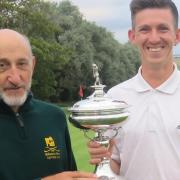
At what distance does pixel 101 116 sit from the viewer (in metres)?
2.98

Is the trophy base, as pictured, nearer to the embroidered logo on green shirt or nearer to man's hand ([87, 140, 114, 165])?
man's hand ([87, 140, 114, 165])

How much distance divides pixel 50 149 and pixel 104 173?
14.8 inches

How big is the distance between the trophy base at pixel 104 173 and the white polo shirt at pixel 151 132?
187 millimetres

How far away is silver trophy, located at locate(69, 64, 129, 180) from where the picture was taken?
297 centimetres

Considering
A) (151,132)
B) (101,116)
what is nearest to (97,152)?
(101,116)

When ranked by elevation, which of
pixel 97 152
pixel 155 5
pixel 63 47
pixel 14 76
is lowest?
pixel 63 47

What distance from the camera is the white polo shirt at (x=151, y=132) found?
10.0 ft

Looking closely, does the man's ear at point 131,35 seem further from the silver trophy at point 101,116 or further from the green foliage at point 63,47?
the green foliage at point 63,47

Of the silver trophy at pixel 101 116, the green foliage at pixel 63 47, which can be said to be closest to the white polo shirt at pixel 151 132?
the silver trophy at pixel 101 116

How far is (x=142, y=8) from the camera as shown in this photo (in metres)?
3.15

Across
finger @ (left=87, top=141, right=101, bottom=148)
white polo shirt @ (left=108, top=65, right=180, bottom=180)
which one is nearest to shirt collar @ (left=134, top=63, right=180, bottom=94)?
white polo shirt @ (left=108, top=65, right=180, bottom=180)

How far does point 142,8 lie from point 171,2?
0.63 feet

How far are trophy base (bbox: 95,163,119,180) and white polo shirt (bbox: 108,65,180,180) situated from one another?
19 cm

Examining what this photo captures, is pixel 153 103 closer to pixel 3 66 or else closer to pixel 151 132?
pixel 151 132
